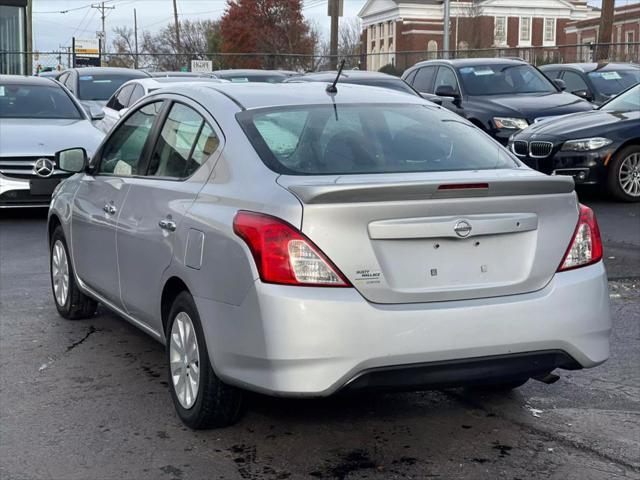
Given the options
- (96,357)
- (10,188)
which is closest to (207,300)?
(96,357)

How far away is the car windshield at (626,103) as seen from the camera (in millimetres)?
13594

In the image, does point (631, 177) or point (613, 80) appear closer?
point (631, 177)

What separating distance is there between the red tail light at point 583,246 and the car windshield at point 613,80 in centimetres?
1476

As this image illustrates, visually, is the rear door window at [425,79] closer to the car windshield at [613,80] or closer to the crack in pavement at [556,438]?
the car windshield at [613,80]

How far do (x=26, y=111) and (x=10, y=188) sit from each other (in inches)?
87.5

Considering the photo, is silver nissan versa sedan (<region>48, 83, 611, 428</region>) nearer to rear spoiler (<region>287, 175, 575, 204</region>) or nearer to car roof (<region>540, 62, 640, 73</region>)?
rear spoiler (<region>287, 175, 575, 204</region>)

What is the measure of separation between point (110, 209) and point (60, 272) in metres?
1.49

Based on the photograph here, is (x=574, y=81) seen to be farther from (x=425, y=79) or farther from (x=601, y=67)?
(x=425, y=79)

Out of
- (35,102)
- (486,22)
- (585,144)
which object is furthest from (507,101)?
(486,22)

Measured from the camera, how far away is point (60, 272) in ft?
24.0

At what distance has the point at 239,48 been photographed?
76875 millimetres

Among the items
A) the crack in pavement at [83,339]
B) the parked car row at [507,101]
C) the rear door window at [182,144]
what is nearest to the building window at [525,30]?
the parked car row at [507,101]

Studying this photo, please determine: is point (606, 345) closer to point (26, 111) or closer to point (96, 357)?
point (96, 357)

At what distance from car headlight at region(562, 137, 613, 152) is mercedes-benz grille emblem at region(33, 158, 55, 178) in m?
5.98
